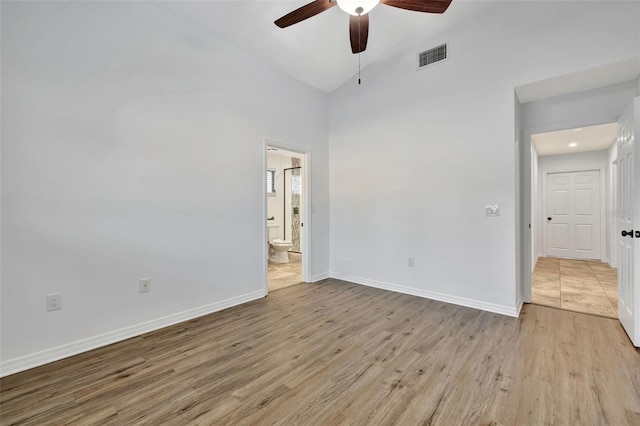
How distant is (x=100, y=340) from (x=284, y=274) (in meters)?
2.78

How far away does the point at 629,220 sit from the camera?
2496 mm

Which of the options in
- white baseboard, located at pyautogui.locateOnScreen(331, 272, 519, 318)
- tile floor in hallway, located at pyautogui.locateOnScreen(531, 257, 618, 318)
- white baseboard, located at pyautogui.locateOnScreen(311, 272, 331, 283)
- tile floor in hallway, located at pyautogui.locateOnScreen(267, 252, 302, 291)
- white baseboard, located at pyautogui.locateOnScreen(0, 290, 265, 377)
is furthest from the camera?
white baseboard, located at pyautogui.locateOnScreen(311, 272, 331, 283)

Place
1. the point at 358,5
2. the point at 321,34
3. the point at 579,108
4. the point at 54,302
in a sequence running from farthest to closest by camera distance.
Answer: the point at 321,34 < the point at 579,108 < the point at 54,302 < the point at 358,5

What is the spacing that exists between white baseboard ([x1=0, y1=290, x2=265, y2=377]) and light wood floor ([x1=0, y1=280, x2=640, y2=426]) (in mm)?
79

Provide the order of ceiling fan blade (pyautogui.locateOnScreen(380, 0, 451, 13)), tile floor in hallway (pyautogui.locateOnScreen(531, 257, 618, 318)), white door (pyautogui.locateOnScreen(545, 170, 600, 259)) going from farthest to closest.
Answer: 1. white door (pyautogui.locateOnScreen(545, 170, 600, 259))
2. tile floor in hallway (pyautogui.locateOnScreen(531, 257, 618, 318))
3. ceiling fan blade (pyautogui.locateOnScreen(380, 0, 451, 13))

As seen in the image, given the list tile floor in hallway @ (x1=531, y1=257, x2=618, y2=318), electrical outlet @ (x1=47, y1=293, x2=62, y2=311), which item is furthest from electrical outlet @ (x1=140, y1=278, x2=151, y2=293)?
tile floor in hallway @ (x1=531, y1=257, x2=618, y2=318)

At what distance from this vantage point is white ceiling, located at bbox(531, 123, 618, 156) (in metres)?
4.44

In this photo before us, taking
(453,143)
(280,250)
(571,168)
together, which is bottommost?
(280,250)

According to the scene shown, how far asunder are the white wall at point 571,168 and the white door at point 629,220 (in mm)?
3981

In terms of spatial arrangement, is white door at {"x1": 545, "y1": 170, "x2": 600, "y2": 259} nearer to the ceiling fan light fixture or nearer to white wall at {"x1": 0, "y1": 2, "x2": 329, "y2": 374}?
the ceiling fan light fixture

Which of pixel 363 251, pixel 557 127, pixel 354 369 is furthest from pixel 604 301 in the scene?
pixel 354 369

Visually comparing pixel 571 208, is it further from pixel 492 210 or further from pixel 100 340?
pixel 100 340

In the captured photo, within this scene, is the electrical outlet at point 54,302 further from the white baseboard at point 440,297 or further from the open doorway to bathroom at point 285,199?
the open doorway to bathroom at point 285,199

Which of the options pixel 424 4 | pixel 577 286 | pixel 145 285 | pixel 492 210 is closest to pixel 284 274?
pixel 145 285
